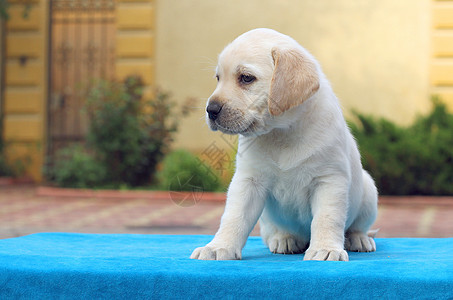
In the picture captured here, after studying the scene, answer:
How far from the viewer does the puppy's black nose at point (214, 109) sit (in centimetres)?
266

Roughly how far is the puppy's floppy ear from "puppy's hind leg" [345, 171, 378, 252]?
0.89 meters

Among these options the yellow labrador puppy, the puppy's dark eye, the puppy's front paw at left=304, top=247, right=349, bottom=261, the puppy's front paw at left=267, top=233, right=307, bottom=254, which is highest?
the puppy's dark eye

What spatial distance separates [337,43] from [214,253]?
10301mm

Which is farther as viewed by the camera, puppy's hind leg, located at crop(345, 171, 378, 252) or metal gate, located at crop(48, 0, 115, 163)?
metal gate, located at crop(48, 0, 115, 163)

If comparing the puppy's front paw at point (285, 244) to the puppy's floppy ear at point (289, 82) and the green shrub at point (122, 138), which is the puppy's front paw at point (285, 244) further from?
the green shrub at point (122, 138)

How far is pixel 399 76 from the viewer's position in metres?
12.2

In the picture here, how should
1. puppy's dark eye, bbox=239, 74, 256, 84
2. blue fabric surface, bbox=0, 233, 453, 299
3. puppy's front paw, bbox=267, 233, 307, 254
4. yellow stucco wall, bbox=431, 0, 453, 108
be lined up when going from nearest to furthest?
blue fabric surface, bbox=0, 233, 453, 299
puppy's dark eye, bbox=239, 74, 256, 84
puppy's front paw, bbox=267, 233, 307, 254
yellow stucco wall, bbox=431, 0, 453, 108

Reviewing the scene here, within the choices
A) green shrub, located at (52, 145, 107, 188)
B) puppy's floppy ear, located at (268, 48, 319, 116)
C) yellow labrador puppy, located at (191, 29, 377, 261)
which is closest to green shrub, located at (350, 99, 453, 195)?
green shrub, located at (52, 145, 107, 188)

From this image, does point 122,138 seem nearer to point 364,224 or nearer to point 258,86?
point 364,224

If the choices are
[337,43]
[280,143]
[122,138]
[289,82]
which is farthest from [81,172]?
[289,82]

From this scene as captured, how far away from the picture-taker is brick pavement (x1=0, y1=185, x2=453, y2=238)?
694cm

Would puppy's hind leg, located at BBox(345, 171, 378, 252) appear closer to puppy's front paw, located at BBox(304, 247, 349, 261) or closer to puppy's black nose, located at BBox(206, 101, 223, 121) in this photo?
puppy's front paw, located at BBox(304, 247, 349, 261)

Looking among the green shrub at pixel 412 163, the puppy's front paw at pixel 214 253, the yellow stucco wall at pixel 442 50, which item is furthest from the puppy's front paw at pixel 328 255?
the yellow stucco wall at pixel 442 50

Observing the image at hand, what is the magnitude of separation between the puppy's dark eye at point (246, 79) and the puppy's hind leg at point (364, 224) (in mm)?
1029
